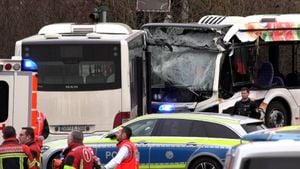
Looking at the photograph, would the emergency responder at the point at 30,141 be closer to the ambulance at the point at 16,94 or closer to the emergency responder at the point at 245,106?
the ambulance at the point at 16,94

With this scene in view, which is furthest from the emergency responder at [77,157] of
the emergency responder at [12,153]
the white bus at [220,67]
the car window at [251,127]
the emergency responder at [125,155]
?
the white bus at [220,67]

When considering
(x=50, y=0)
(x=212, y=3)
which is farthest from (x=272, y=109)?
(x=50, y=0)

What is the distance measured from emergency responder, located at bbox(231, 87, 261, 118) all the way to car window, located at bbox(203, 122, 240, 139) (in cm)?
355

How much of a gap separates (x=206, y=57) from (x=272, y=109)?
206cm

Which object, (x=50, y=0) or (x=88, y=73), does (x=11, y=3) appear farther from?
(x=88, y=73)

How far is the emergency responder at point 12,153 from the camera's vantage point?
29.2ft

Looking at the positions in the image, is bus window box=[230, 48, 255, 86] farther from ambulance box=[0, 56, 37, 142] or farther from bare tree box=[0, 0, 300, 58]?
bare tree box=[0, 0, 300, 58]

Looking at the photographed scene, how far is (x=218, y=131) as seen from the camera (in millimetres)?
12891

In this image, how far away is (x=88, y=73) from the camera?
15391mm

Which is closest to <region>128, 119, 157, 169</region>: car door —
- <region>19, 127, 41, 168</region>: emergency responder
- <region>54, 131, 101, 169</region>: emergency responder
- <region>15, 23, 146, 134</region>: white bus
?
<region>15, 23, 146, 134</region>: white bus

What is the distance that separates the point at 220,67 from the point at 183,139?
4.77 metres

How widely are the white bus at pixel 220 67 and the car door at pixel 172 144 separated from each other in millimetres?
4096

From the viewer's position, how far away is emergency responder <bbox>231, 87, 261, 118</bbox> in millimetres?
16433

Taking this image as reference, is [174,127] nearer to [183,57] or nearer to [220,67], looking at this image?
[220,67]
